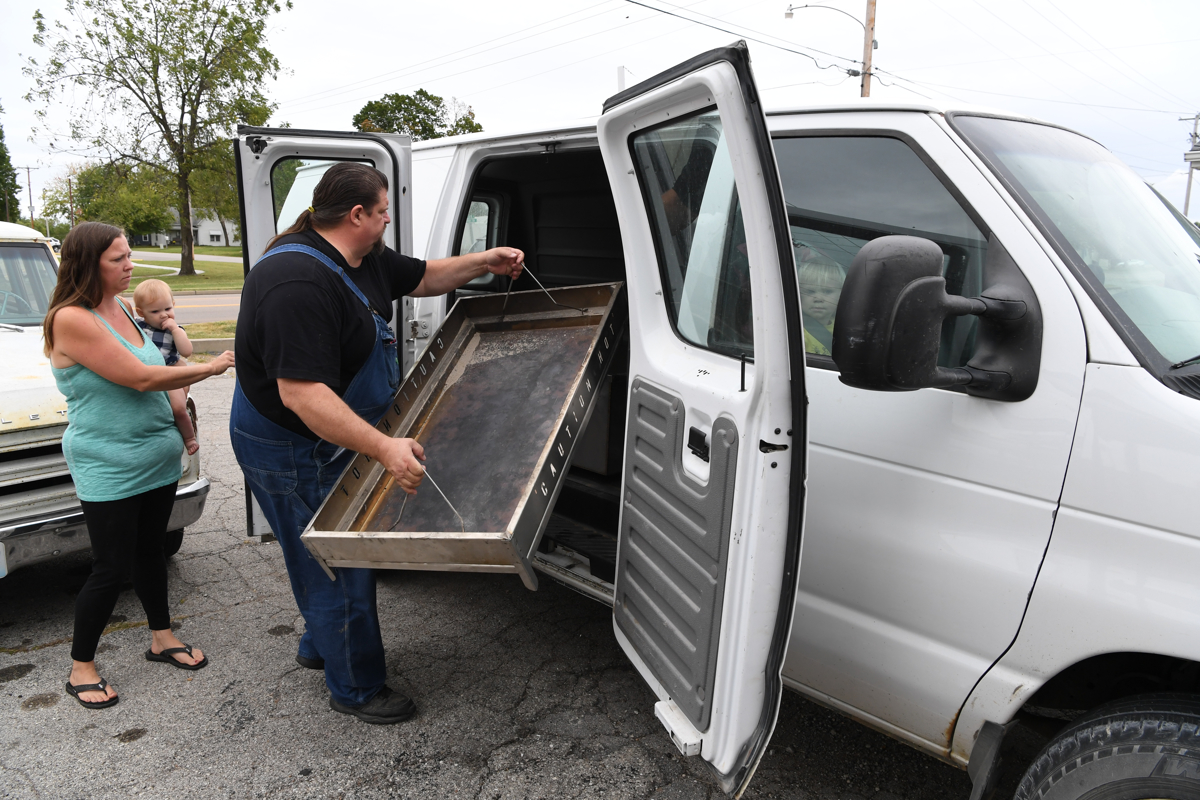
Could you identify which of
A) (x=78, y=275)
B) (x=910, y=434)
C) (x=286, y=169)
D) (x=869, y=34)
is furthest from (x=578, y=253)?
(x=869, y=34)

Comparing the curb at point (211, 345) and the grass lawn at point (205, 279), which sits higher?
the grass lawn at point (205, 279)

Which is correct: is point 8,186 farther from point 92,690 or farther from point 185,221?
point 92,690

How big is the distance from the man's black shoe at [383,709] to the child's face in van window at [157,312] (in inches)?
86.7

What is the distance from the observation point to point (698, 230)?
2.26m

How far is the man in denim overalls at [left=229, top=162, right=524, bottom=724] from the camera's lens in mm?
2420

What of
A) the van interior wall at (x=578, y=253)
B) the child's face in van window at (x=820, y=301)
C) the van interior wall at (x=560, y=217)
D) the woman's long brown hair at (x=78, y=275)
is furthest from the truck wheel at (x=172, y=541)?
the child's face in van window at (x=820, y=301)

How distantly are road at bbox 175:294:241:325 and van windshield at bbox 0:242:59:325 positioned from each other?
10521 millimetres

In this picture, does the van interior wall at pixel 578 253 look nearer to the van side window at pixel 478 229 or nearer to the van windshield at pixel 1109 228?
the van side window at pixel 478 229

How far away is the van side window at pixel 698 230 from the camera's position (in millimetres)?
2070

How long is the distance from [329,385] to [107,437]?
1.07 metres

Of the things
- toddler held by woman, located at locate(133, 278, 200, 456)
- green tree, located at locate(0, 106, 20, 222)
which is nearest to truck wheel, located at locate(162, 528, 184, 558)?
toddler held by woman, located at locate(133, 278, 200, 456)

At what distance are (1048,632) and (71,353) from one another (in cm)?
322

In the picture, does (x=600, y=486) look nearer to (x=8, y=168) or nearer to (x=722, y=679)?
(x=722, y=679)

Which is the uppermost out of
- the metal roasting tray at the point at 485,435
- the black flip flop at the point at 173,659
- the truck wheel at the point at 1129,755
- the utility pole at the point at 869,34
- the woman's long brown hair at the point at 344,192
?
the utility pole at the point at 869,34
